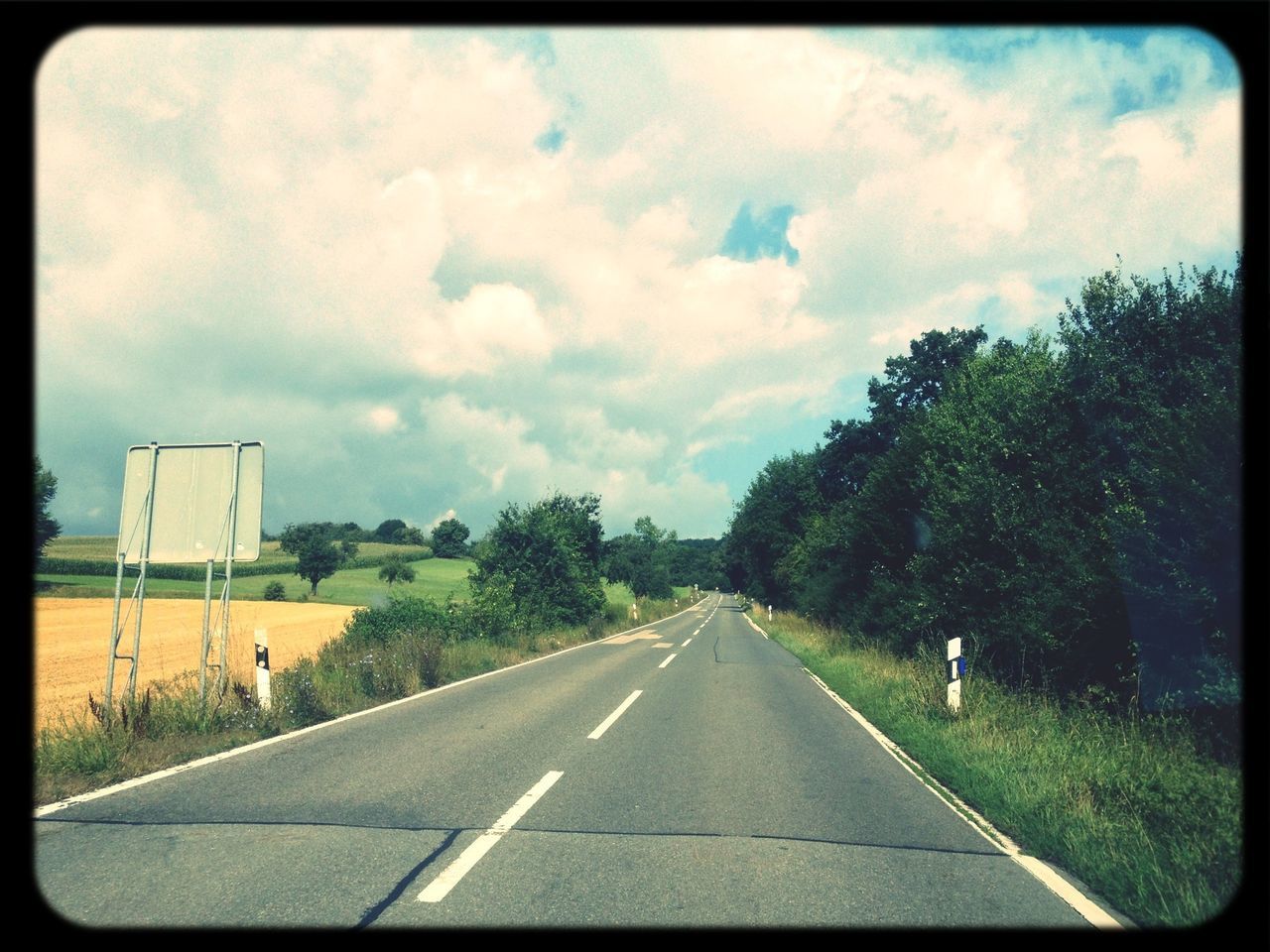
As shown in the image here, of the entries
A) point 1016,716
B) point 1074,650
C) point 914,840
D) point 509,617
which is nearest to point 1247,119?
point 914,840

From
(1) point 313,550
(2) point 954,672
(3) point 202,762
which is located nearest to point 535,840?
(3) point 202,762

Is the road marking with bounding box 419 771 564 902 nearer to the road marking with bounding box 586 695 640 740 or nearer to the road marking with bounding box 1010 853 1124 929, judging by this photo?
the road marking with bounding box 586 695 640 740

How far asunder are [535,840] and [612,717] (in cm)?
560

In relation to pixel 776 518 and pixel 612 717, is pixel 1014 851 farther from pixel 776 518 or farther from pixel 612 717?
pixel 776 518

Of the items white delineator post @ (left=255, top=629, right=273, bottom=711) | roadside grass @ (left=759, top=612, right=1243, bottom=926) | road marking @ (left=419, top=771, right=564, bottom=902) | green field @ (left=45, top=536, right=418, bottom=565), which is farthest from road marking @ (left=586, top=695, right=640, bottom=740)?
green field @ (left=45, top=536, right=418, bottom=565)

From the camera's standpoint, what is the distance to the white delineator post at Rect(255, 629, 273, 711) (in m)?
9.80

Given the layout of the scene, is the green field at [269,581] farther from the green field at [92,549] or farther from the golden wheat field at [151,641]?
the golden wheat field at [151,641]

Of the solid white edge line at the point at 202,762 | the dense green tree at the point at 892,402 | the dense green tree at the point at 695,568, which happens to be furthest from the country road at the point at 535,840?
the dense green tree at the point at 695,568

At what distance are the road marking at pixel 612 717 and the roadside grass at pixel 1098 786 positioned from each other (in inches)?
145

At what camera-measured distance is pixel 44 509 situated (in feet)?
179

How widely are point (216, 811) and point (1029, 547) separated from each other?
11948 millimetres

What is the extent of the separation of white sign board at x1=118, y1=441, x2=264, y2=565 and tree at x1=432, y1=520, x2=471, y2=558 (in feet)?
295

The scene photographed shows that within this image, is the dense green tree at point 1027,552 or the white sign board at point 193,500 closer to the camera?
the white sign board at point 193,500

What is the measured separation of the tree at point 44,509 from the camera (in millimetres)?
53638
